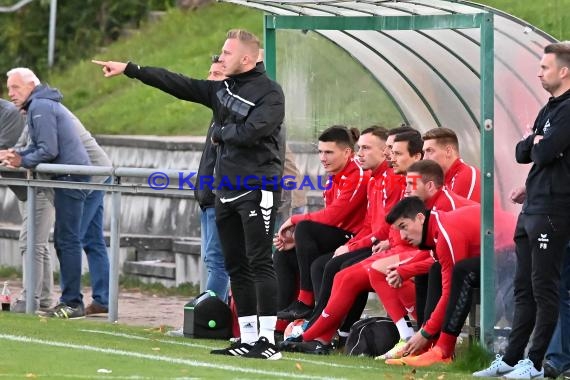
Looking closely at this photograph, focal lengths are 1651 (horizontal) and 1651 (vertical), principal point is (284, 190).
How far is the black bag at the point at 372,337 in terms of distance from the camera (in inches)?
442

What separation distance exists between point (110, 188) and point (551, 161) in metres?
4.90

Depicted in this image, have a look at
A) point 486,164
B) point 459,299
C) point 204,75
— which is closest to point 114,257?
point 459,299

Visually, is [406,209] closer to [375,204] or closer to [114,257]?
[375,204]

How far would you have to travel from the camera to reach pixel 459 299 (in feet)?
34.6

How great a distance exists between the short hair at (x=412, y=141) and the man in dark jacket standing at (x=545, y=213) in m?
1.78

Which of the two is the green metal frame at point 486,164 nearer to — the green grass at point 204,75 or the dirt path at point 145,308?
the green grass at point 204,75

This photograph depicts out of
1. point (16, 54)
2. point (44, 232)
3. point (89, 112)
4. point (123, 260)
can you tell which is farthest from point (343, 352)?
point (16, 54)

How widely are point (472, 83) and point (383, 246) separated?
1.73 meters

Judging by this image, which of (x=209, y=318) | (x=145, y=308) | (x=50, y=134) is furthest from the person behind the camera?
(x=145, y=308)

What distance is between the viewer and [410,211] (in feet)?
36.0

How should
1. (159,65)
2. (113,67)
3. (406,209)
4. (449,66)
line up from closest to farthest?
(113,67) < (406,209) < (449,66) < (159,65)

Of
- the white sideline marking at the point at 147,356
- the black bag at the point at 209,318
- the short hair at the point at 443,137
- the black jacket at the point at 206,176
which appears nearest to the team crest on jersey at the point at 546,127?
the short hair at the point at 443,137

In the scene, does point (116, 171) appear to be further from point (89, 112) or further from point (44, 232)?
point (89, 112)

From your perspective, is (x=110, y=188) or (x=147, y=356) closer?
(x=147, y=356)
